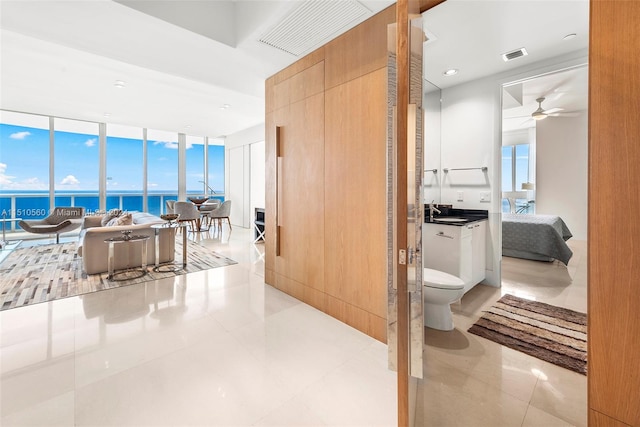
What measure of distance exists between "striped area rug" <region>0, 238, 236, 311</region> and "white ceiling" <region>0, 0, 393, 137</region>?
2.70 m

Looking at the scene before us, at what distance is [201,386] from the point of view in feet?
5.53

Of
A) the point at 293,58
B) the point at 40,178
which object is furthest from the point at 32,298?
the point at 40,178

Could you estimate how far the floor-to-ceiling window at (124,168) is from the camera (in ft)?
25.1

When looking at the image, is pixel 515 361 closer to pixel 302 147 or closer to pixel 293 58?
pixel 302 147

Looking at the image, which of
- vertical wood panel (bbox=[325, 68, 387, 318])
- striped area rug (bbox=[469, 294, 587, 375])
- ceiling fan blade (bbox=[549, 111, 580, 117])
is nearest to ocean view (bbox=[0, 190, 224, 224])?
vertical wood panel (bbox=[325, 68, 387, 318])

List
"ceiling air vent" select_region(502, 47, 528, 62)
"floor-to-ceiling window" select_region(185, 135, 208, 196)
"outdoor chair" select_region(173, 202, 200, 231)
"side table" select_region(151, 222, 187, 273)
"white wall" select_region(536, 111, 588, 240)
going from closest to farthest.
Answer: "white wall" select_region(536, 111, 588, 240), "ceiling air vent" select_region(502, 47, 528, 62), "side table" select_region(151, 222, 187, 273), "outdoor chair" select_region(173, 202, 200, 231), "floor-to-ceiling window" select_region(185, 135, 208, 196)

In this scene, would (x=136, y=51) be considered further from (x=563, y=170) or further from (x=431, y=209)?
(x=563, y=170)

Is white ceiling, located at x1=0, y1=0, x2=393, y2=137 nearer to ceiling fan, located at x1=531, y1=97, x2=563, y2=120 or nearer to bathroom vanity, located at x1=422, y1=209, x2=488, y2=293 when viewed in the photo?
ceiling fan, located at x1=531, y1=97, x2=563, y2=120

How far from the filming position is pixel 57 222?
586 centimetres

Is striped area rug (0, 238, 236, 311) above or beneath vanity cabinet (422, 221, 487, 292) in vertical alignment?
beneath

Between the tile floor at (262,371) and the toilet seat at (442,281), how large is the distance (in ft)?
0.38

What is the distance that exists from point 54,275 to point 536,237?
540 centimetres

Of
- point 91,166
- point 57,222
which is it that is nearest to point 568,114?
point 57,222

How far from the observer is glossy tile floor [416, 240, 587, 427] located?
4.10 feet
